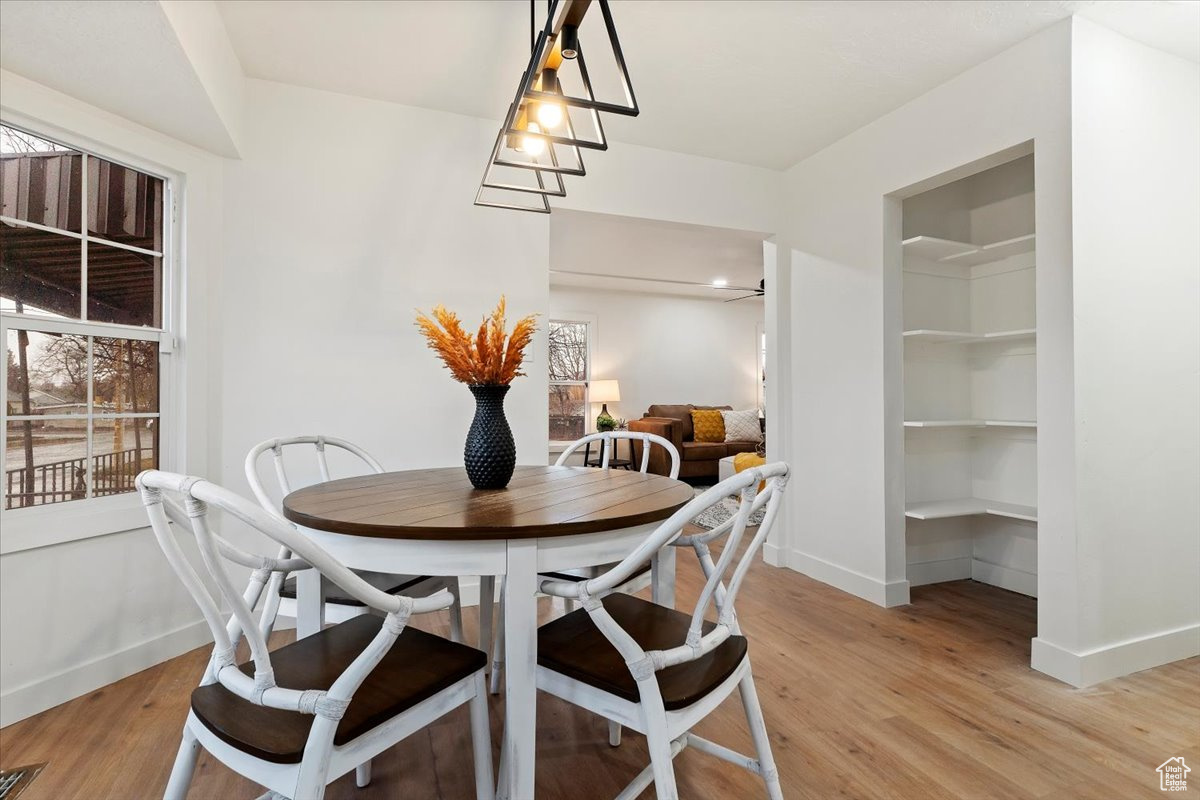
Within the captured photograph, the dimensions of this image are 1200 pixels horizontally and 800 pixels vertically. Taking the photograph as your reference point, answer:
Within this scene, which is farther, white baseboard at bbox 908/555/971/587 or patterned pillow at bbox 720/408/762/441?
patterned pillow at bbox 720/408/762/441

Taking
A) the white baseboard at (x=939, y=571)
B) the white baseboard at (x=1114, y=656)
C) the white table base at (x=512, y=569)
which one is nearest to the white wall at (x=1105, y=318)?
the white baseboard at (x=1114, y=656)

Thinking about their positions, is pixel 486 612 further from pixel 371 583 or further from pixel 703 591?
pixel 703 591

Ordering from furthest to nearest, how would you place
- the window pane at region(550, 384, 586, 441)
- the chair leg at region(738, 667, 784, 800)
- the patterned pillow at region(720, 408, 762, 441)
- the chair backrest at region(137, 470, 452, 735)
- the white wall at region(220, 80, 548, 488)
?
the window pane at region(550, 384, 586, 441) < the patterned pillow at region(720, 408, 762, 441) < the white wall at region(220, 80, 548, 488) < the chair leg at region(738, 667, 784, 800) < the chair backrest at region(137, 470, 452, 735)

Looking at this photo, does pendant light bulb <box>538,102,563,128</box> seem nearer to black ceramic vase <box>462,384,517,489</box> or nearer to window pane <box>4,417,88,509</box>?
black ceramic vase <box>462,384,517,489</box>

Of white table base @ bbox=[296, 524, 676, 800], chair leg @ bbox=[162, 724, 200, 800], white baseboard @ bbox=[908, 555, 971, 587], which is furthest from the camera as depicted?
white baseboard @ bbox=[908, 555, 971, 587]

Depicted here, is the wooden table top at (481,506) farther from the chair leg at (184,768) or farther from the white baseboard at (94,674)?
the white baseboard at (94,674)

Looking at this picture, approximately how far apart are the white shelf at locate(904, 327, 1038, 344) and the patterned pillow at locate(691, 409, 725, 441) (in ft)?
12.8

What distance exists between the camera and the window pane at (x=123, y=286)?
2105 millimetres

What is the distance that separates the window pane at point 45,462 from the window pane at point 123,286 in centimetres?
42

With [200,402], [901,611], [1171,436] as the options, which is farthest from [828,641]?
[200,402]

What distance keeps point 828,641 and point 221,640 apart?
2.25m

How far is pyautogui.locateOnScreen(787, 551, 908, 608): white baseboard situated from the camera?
283cm

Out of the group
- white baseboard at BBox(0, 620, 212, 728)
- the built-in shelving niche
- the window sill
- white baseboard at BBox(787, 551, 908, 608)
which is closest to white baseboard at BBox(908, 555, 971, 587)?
the built-in shelving niche

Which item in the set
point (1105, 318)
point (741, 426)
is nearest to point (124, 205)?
point (1105, 318)
